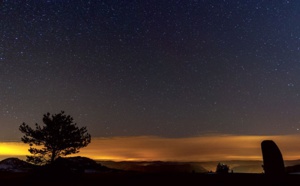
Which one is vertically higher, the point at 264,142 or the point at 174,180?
the point at 264,142

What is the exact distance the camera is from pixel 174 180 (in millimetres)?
14820

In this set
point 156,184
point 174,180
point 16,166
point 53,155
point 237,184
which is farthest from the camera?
point 16,166

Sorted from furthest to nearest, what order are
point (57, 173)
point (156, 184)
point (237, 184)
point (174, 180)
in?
1. point (57, 173)
2. point (174, 180)
3. point (156, 184)
4. point (237, 184)

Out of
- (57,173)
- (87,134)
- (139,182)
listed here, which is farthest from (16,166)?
(139,182)

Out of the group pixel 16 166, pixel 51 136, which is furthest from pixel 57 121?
pixel 16 166

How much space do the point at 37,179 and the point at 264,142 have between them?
13821mm

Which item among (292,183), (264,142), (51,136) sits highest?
(51,136)

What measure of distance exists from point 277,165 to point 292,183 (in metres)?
1.96

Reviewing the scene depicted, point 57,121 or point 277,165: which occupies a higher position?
point 57,121

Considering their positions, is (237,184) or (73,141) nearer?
(237,184)

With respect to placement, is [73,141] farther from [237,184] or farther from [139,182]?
[237,184]

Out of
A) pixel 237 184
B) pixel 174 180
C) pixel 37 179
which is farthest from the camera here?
pixel 37 179

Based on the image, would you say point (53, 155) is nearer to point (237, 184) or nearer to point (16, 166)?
point (16, 166)

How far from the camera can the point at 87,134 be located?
128 ft
